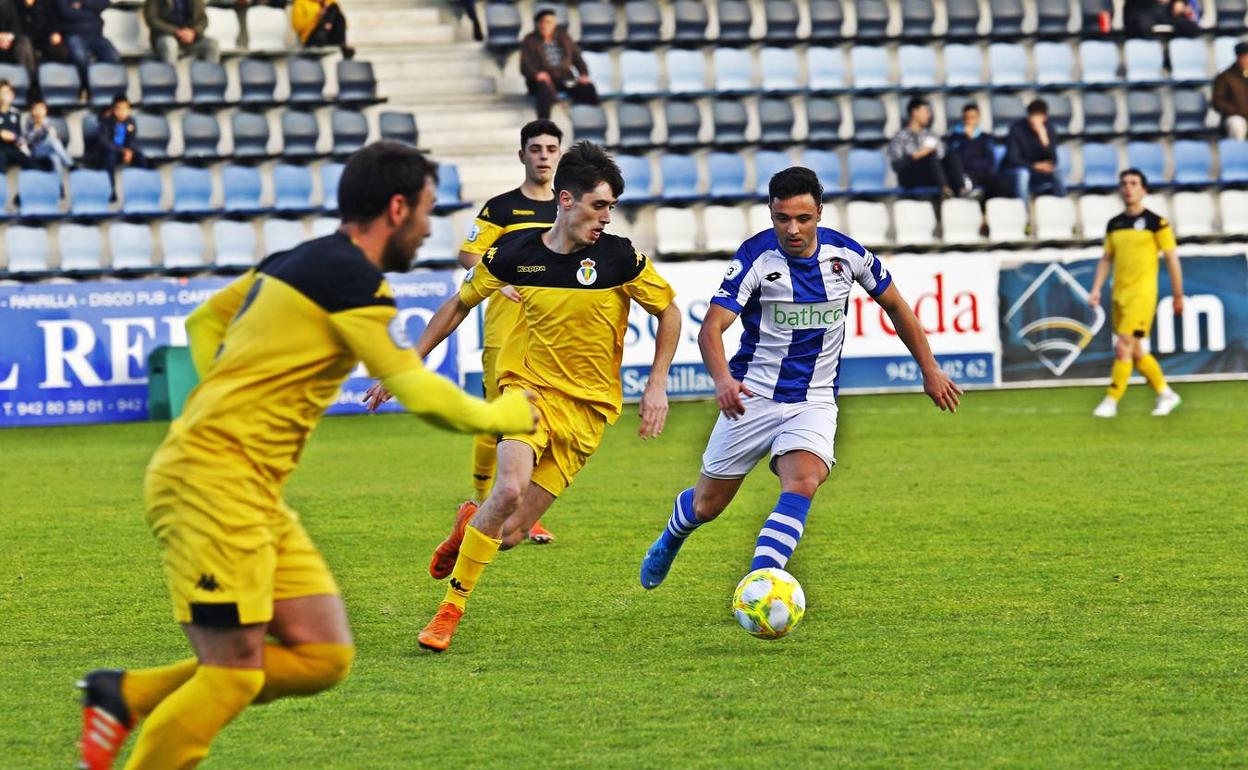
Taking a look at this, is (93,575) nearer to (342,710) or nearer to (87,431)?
(342,710)

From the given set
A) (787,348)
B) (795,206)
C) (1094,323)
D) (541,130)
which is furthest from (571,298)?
(1094,323)

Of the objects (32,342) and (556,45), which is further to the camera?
(556,45)

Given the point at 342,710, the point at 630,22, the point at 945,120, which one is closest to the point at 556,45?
the point at 630,22

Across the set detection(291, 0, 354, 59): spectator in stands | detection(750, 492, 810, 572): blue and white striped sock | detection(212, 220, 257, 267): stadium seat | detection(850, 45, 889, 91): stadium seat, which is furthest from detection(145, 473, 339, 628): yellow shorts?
detection(850, 45, 889, 91): stadium seat

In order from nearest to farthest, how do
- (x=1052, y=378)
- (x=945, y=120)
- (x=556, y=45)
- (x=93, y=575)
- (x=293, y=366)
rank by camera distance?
(x=293, y=366)
(x=93, y=575)
(x=1052, y=378)
(x=556, y=45)
(x=945, y=120)

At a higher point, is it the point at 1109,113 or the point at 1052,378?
the point at 1109,113

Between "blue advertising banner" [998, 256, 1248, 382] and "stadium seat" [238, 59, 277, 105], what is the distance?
8.94 metres

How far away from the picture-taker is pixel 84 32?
866 inches

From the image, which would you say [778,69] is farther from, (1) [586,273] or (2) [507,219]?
(1) [586,273]

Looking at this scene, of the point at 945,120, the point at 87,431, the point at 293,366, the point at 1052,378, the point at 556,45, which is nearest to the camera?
the point at 293,366

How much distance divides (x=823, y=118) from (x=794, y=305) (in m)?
16.7

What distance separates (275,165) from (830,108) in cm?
694

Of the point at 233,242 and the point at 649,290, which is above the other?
the point at 649,290

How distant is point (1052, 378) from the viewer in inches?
821
